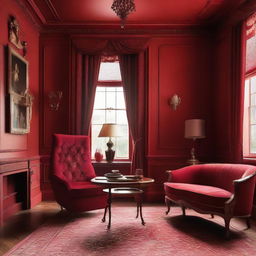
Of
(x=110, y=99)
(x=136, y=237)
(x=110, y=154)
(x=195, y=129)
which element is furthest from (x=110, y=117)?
(x=136, y=237)

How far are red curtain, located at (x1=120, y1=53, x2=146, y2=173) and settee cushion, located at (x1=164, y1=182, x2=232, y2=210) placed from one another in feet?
4.02

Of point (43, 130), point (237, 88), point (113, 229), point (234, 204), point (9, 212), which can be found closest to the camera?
point (234, 204)

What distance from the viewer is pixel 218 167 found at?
3.89m

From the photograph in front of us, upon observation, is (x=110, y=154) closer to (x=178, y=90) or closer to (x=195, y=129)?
(x=195, y=129)

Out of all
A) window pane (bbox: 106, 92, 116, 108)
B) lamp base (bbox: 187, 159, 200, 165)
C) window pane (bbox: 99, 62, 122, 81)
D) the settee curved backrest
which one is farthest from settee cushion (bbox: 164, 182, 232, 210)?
window pane (bbox: 99, 62, 122, 81)

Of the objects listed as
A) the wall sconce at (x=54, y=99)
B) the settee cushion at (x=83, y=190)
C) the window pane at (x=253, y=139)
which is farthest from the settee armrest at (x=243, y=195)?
the wall sconce at (x=54, y=99)

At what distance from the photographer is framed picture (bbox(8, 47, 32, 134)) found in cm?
375

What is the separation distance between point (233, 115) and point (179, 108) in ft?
3.40

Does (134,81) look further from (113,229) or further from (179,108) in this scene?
(113,229)

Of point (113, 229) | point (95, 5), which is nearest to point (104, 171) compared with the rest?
point (113, 229)

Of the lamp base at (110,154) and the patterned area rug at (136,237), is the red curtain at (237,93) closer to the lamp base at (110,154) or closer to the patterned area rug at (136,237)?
the patterned area rug at (136,237)

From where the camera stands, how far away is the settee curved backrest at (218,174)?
3.49 metres

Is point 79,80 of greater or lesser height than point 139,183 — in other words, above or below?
above

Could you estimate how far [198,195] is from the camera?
3.29 m
